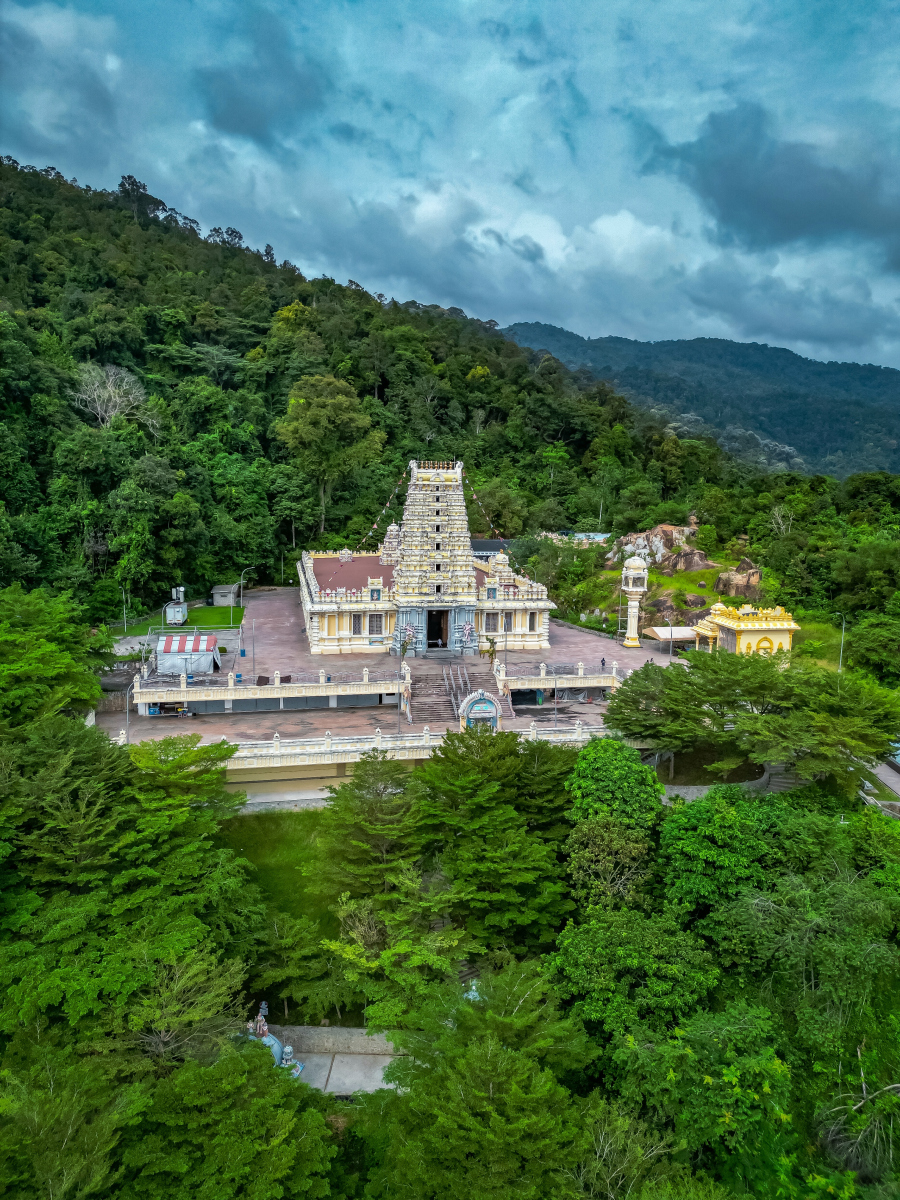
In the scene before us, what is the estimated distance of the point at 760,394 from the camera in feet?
399

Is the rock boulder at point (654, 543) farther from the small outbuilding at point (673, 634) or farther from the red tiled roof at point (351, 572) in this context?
the red tiled roof at point (351, 572)

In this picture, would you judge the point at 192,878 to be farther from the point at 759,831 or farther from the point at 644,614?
the point at 644,614

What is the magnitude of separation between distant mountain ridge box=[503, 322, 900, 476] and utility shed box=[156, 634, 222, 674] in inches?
2409

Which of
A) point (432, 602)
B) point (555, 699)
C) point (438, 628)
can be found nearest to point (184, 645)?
point (432, 602)

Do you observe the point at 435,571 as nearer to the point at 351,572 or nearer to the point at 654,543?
the point at 351,572

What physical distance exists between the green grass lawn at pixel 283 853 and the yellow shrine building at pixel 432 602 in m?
12.1

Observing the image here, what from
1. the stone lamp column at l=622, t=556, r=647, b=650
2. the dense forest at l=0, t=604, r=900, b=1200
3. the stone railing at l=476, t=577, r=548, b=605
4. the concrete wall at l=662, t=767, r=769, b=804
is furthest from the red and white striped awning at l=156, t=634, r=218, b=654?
the stone lamp column at l=622, t=556, r=647, b=650

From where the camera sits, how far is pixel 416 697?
95.0 ft

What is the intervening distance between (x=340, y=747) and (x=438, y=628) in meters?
12.6

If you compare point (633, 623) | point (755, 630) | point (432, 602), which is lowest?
point (633, 623)

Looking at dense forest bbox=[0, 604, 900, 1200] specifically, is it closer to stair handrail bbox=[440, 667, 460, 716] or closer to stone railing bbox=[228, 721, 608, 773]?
stone railing bbox=[228, 721, 608, 773]

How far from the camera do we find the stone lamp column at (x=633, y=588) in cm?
3666

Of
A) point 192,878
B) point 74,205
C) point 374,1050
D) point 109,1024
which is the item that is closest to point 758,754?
point 374,1050

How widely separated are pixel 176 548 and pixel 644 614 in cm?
2704
